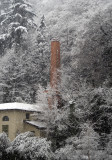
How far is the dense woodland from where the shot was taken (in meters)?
17.2

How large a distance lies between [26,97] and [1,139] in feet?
64.4

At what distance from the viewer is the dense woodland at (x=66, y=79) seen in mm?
17219

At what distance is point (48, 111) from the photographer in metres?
25.0

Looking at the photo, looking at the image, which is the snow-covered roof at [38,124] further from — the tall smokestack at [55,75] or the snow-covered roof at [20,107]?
the tall smokestack at [55,75]

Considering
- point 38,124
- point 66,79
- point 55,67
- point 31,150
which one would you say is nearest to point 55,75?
point 66,79

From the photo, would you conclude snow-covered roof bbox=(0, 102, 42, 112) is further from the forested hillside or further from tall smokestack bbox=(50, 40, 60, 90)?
the forested hillside

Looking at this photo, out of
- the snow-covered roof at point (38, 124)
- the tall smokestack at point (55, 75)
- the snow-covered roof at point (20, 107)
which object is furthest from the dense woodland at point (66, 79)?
the snow-covered roof at point (38, 124)

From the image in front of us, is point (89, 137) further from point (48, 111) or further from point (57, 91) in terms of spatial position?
point (57, 91)

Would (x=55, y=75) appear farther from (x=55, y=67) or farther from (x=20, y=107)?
(x=20, y=107)

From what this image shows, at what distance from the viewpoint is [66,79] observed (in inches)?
1150

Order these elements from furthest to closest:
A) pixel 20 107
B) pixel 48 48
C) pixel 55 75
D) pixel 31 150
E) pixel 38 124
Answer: pixel 48 48
pixel 55 75
pixel 20 107
pixel 38 124
pixel 31 150

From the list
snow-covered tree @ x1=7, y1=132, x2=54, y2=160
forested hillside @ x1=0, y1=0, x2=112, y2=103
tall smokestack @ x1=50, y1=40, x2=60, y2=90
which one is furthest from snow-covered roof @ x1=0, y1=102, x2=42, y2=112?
snow-covered tree @ x1=7, y1=132, x2=54, y2=160

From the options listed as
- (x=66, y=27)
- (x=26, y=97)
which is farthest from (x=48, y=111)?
(x=66, y=27)

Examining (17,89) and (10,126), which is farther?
(17,89)
